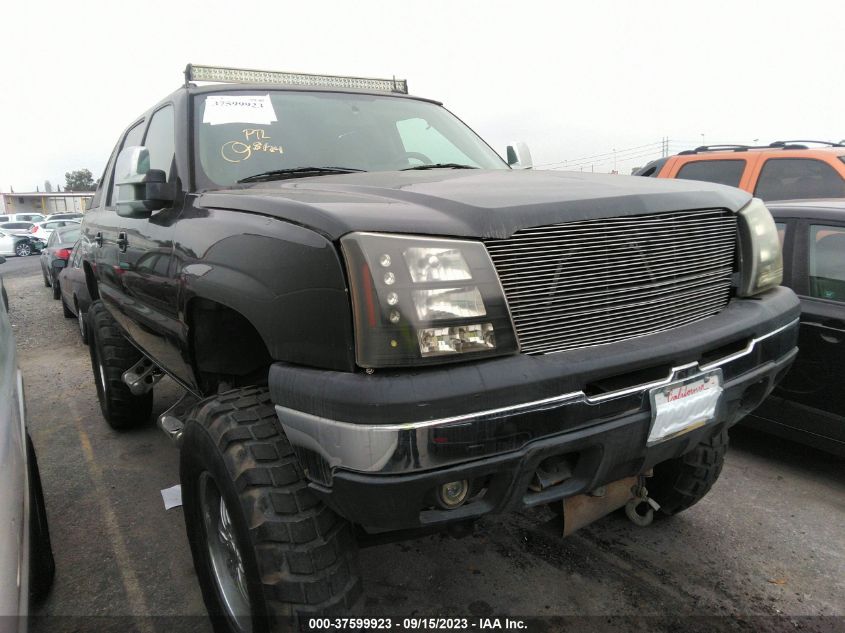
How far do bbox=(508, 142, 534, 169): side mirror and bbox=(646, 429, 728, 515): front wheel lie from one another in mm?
1756

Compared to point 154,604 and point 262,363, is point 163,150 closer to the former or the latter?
point 262,363

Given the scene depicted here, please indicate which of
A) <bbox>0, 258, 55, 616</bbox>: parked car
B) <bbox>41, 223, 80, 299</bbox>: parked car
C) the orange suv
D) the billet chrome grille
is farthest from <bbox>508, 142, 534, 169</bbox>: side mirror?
<bbox>41, 223, 80, 299</bbox>: parked car

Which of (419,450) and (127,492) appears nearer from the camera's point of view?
(419,450)

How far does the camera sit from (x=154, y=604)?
7.88ft

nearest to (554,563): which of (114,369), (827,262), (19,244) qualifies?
(827,262)

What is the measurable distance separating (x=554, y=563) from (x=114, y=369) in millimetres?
3015

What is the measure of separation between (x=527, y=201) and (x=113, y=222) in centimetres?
283

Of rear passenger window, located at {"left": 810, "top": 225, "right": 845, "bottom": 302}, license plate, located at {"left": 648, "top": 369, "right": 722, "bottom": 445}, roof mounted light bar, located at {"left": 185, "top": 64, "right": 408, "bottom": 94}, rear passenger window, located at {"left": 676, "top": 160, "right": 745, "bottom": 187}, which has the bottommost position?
license plate, located at {"left": 648, "top": 369, "right": 722, "bottom": 445}

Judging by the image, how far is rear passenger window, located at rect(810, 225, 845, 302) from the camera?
3.33 meters

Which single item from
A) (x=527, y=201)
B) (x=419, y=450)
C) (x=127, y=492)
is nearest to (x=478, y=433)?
(x=419, y=450)

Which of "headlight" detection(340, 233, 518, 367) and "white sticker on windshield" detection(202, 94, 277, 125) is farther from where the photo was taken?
"white sticker on windshield" detection(202, 94, 277, 125)

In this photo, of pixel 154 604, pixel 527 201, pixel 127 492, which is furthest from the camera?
pixel 127 492

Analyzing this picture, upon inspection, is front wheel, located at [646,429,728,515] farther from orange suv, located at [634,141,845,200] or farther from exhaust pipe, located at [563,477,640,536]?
orange suv, located at [634,141,845,200]

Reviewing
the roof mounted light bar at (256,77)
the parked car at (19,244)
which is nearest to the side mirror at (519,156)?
the roof mounted light bar at (256,77)
